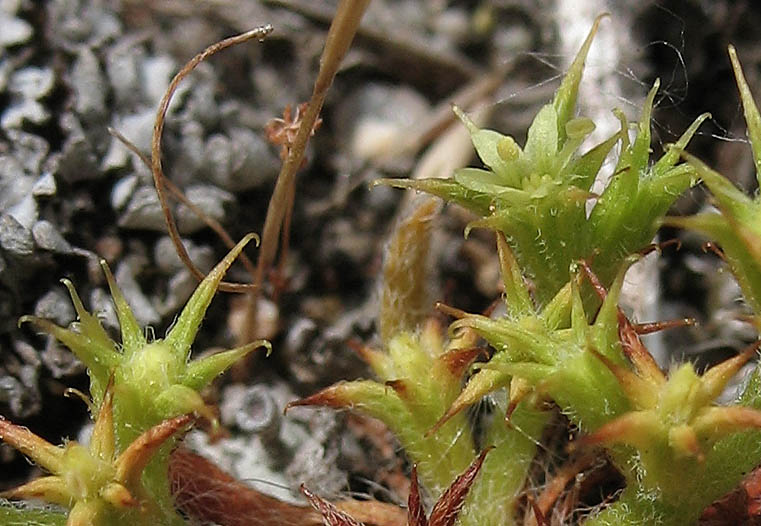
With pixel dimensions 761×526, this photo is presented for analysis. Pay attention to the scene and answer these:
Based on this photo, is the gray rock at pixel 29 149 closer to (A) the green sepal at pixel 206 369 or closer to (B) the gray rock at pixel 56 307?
(B) the gray rock at pixel 56 307

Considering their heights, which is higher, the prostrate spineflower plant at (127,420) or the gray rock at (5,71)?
the gray rock at (5,71)

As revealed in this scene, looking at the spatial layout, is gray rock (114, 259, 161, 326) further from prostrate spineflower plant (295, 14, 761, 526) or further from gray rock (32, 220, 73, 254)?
prostrate spineflower plant (295, 14, 761, 526)

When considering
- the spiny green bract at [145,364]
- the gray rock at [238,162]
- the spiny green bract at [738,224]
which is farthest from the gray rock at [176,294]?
the spiny green bract at [738,224]

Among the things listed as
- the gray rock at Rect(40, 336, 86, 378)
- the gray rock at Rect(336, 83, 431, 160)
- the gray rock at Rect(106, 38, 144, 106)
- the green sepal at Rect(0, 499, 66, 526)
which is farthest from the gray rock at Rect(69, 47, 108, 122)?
the green sepal at Rect(0, 499, 66, 526)

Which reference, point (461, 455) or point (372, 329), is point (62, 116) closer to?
point (372, 329)

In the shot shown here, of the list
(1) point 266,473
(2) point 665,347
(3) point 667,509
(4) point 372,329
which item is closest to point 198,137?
(4) point 372,329
